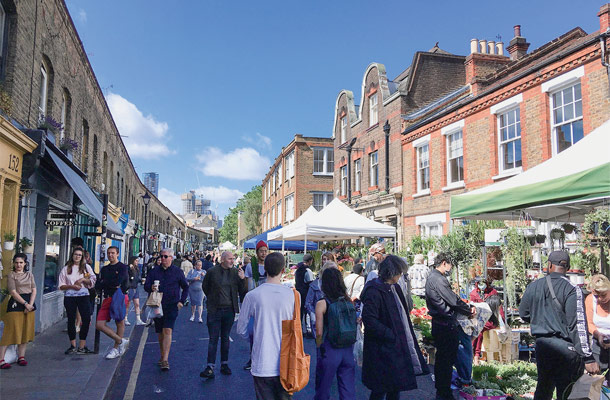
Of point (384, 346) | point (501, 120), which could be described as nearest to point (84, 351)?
point (384, 346)

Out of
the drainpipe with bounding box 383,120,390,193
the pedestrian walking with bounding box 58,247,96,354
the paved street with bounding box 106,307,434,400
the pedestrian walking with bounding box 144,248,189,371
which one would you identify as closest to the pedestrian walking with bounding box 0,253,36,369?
the pedestrian walking with bounding box 58,247,96,354

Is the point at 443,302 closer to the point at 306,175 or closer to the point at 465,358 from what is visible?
the point at 465,358

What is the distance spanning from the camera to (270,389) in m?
3.98

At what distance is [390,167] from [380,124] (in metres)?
2.39

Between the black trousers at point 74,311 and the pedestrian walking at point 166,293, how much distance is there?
5.95 ft

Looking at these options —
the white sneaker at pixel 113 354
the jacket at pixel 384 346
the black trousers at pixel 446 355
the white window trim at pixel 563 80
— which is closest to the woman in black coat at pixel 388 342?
the jacket at pixel 384 346

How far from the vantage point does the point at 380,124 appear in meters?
21.1

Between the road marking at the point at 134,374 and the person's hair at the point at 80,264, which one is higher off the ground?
the person's hair at the point at 80,264

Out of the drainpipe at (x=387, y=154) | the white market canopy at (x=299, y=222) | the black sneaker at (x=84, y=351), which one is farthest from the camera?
the drainpipe at (x=387, y=154)

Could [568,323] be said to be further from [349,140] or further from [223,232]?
[223,232]

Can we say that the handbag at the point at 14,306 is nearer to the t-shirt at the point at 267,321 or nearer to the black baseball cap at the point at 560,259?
the t-shirt at the point at 267,321

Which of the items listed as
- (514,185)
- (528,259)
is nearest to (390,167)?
(528,259)

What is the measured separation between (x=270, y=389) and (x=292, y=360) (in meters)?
0.35

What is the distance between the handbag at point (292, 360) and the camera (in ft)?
12.8
